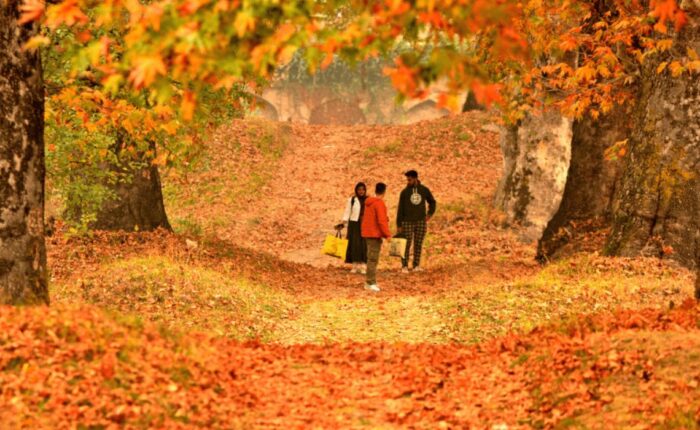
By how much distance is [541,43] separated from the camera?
1752 cm

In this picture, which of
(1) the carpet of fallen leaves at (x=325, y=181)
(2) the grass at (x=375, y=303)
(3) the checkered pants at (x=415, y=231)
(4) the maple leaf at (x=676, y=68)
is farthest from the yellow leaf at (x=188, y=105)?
(1) the carpet of fallen leaves at (x=325, y=181)

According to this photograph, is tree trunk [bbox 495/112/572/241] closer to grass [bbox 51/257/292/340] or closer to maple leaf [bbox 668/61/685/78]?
maple leaf [bbox 668/61/685/78]

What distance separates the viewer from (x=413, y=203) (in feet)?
61.0

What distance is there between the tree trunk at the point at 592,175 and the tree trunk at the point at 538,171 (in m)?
6.71

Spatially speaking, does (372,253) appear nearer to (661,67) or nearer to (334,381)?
(661,67)

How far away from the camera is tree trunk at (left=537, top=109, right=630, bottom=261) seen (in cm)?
1753

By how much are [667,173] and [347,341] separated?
5.65m

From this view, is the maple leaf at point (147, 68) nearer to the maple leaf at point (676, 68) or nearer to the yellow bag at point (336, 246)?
the maple leaf at point (676, 68)

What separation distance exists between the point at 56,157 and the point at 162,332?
21.4ft

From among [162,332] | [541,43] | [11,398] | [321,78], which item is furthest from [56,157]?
[321,78]

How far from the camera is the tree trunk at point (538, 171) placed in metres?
24.5

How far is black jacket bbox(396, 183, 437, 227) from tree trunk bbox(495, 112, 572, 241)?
21.9 ft

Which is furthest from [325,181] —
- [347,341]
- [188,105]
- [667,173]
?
[188,105]

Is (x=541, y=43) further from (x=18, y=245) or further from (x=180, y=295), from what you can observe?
(x=18, y=245)
